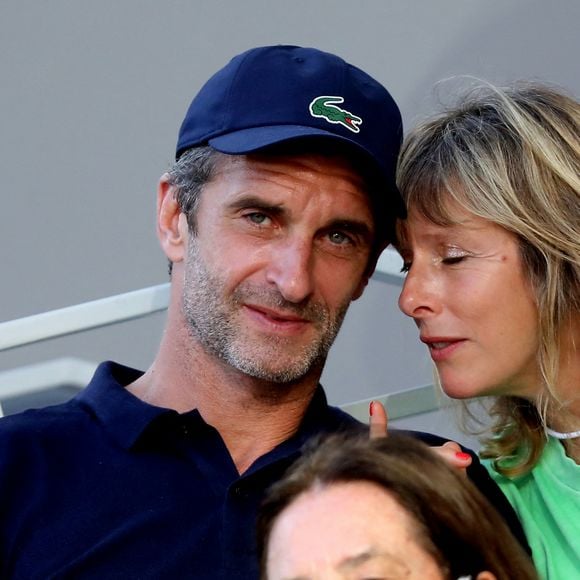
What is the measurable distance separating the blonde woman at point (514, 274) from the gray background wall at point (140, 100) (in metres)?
0.74

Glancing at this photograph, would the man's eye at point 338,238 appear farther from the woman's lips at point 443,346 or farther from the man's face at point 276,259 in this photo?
the woman's lips at point 443,346

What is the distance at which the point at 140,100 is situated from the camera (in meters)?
2.86

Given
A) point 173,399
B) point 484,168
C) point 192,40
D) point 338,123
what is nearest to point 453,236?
point 484,168

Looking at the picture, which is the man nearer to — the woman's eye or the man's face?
the man's face

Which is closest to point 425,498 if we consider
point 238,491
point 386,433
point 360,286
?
point 386,433

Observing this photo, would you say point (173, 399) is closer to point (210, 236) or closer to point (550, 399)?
point (210, 236)

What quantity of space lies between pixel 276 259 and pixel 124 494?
40 centimetres

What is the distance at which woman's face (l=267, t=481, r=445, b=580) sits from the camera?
4.73 feet

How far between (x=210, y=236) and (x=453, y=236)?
0.37 m

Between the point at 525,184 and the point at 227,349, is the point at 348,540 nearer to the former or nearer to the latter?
the point at 227,349

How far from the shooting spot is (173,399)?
214cm

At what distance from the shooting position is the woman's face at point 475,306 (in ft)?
6.45

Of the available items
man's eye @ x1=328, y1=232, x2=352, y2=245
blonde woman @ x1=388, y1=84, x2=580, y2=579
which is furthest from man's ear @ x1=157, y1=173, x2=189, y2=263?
blonde woman @ x1=388, y1=84, x2=580, y2=579

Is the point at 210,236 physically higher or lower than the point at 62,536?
higher
